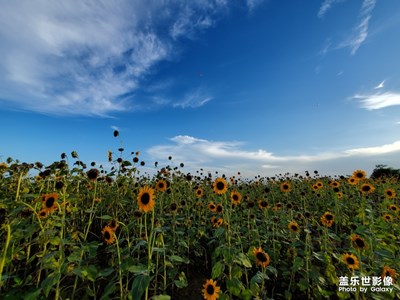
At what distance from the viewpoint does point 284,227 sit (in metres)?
5.39

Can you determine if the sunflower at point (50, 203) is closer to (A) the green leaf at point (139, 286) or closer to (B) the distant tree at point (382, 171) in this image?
(A) the green leaf at point (139, 286)

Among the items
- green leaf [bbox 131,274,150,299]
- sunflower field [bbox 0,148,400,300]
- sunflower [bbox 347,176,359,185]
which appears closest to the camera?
green leaf [bbox 131,274,150,299]

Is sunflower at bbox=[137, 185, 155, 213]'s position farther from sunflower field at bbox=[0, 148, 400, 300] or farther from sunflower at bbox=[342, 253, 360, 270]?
sunflower at bbox=[342, 253, 360, 270]

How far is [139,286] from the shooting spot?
2.53 metres

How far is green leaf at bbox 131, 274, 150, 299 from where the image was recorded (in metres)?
2.47

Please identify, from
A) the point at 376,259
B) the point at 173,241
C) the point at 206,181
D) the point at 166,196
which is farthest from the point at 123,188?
the point at 376,259

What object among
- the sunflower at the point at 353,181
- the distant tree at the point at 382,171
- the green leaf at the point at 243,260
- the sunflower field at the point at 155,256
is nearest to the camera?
the sunflower field at the point at 155,256

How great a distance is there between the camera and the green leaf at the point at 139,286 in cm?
247

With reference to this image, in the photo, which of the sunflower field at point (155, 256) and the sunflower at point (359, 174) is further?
the sunflower at point (359, 174)

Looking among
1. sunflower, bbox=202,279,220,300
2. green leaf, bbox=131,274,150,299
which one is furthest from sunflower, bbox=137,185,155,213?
sunflower, bbox=202,279,220,300

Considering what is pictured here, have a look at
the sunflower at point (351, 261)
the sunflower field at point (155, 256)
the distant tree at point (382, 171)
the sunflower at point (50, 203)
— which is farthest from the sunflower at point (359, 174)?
the distant tree at point (382, 171)

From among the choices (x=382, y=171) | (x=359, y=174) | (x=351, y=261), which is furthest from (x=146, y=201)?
(x=382, y=171)

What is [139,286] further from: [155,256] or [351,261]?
[351,261]

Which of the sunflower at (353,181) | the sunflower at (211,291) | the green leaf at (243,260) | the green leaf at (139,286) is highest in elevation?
the sunflower at (353,181)
